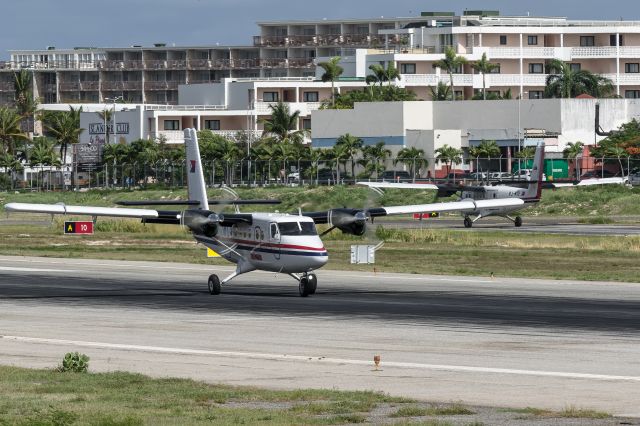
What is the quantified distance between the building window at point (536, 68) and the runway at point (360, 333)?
120 meters

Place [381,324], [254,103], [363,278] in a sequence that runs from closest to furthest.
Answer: [381,324] → [363,278] → [254,103]

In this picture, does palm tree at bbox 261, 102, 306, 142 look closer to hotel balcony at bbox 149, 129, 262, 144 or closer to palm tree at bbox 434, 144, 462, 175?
hotel balcony at bbox 149, 129, 262, 144

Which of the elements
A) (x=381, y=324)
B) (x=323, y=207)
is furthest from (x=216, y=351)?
(x=323, y=207)

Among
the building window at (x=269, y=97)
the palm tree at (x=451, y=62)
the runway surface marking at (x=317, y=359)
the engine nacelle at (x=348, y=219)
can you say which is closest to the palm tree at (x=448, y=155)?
the palm tree at (x=451, y=62)

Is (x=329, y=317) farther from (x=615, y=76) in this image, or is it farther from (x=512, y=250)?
(x=615, y=76)

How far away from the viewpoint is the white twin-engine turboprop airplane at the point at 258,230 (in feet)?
133

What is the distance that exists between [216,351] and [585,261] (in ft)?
105

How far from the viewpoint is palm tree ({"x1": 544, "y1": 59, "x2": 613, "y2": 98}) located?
15825cm

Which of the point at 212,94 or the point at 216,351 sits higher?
the point at 212,94

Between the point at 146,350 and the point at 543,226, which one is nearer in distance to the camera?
the point at 146,350

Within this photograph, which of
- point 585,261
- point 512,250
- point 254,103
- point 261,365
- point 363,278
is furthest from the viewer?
point 254,103

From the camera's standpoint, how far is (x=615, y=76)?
6501 inches

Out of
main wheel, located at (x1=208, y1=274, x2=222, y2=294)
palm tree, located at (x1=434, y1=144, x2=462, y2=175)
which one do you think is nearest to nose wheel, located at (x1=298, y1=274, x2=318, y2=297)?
main wheel, located at (x1=208, y1=274, x2=222, y2=294)

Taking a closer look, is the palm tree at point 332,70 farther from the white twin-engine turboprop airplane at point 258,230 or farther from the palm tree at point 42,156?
the white twin-engine turboprop airplane at point 258,230
